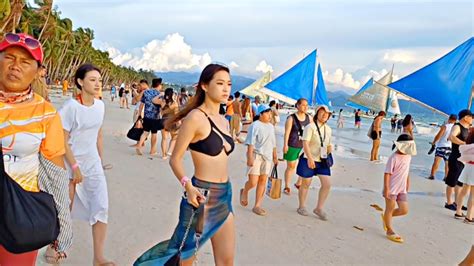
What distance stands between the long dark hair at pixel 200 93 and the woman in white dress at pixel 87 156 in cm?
89

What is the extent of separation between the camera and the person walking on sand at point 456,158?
7699 millimetres

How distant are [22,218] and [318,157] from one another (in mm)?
4724

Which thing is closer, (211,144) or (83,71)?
(211,144)

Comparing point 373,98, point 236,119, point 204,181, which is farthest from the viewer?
point 373,98

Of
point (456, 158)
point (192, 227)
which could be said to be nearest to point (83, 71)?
point (192, 227)

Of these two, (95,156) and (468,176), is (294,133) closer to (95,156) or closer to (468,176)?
(468,176)

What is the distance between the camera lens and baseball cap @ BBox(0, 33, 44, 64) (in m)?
2.33

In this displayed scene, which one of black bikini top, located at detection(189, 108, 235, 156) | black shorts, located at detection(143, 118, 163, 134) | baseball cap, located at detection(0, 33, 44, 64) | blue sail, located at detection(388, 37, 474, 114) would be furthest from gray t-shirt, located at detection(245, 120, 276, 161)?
blue sail, located at detection(388, 37, 474, 114)

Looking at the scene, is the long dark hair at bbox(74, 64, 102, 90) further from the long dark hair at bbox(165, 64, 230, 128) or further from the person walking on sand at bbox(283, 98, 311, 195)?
the person walking on sand at bbox(283, 98, 311, 195)

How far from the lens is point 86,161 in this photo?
386 centimetres

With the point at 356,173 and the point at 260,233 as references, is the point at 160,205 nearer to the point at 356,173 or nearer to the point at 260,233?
the point at 260,233

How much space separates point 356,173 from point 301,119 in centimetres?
410

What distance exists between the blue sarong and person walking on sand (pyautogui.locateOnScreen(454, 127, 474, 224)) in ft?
14.3

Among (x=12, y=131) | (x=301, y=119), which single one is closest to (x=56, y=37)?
(x=301, y=119)
